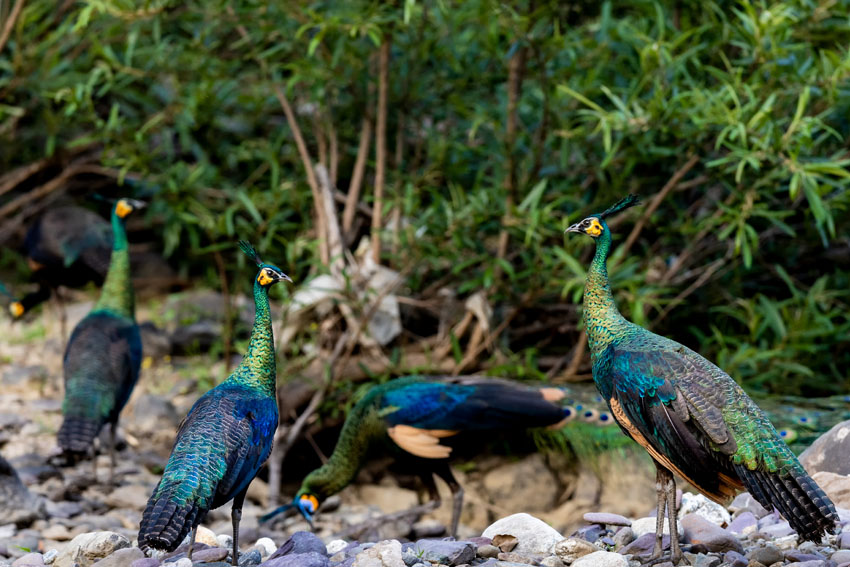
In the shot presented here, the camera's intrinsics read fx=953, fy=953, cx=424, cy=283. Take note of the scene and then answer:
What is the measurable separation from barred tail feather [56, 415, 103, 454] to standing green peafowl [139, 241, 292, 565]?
2078 millimetres

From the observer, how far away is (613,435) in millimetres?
5414

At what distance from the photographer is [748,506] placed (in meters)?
4.60

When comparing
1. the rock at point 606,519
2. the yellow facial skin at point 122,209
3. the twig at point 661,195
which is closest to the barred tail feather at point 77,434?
the yellow facial skin at point 122,209

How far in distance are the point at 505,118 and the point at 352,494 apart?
2.94 meters

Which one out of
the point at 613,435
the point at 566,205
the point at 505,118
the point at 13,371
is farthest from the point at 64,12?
the point at 613,435

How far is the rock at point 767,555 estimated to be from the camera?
3523 millimetres

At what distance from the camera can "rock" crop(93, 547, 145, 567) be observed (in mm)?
3404

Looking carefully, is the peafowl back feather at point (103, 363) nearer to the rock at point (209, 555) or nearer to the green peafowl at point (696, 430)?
the rock at point (209, 555)

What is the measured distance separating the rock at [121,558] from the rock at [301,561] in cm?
47

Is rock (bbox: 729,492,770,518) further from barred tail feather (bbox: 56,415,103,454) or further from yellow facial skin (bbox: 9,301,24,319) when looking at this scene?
yellow facial skin (bbox: 9,301,24,319)

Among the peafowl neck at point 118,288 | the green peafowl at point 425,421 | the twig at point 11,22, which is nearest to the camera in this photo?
the green peafowl at point 425,421

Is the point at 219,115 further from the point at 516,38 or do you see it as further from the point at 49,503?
the point at 49,503

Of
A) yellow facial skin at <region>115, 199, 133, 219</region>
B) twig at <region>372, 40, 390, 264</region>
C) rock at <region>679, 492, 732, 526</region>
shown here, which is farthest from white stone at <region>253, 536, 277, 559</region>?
yellow facial skin at <region>115, 199, 133, 219</region>

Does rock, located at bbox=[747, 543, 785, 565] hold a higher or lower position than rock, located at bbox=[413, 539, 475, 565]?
lower
